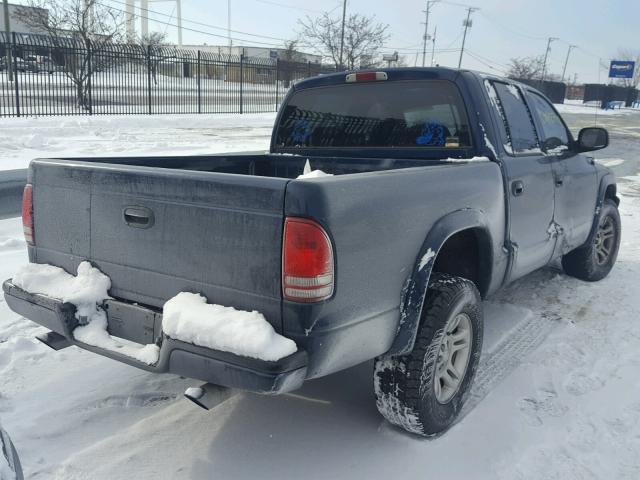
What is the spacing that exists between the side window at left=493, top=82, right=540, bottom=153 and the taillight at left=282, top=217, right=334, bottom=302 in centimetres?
216

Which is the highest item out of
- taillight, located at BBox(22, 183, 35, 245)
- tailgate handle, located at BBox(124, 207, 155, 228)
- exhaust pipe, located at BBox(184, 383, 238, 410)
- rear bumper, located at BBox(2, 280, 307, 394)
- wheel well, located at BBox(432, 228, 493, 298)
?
tailgate handle, located at BBox(124, 207, 155, 228)

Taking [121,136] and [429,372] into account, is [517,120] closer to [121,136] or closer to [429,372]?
[429,372]

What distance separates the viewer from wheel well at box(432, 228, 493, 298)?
11.3 feet

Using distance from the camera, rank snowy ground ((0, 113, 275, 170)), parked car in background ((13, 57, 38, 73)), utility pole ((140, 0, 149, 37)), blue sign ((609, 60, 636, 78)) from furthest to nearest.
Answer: utility pole ((140, 0, 149, 37)), blue sign ((609, 60, 636, 78)), parked car in background ((13, 57, 38, 73)), snowy ground ((0, 113, 275, 170))

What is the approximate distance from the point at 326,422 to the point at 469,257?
4.29 feet

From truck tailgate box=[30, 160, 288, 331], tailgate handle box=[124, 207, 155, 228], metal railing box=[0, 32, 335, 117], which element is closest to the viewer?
truck tailgate box=[30, 160, 288, 331]

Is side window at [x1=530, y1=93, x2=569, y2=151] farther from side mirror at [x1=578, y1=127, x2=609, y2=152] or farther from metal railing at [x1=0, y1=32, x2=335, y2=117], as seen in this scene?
metal railing at [x1=0, y1=32, x2=335, y2=117]

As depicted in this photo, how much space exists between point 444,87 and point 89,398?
2.80 m

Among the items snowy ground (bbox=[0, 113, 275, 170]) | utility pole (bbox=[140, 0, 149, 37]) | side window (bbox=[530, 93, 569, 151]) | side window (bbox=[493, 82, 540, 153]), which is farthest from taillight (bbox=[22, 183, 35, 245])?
utility pole (bbox=[140, 0, 149, 37])

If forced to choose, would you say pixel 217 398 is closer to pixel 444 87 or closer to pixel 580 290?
pixel 444 87

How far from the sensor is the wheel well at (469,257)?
3.44m

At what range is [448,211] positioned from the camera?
299 centimetres

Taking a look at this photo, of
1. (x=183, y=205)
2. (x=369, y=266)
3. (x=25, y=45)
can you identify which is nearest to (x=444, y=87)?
(x=369, y=266)

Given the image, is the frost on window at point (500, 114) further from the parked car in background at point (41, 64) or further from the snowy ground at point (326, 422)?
the parked car in background at point (41, 64)
